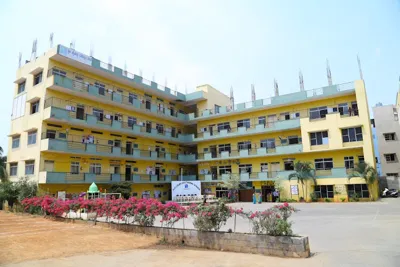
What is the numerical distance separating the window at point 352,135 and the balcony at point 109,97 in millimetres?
18521

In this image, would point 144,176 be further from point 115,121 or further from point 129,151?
point 115,121

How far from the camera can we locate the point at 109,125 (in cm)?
2812

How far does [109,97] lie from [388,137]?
37216mm

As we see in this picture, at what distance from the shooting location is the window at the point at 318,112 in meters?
29.6

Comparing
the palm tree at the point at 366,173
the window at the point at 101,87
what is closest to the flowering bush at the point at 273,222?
the palm tree at the point at 366,173

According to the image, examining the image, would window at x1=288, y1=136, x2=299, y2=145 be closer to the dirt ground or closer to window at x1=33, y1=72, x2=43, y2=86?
the dirt ground

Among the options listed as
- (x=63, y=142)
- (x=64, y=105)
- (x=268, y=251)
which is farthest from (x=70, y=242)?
(x=64, y=105)

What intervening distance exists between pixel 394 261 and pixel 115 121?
25.7 meters

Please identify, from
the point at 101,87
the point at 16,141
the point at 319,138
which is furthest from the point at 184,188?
the point at 16,141

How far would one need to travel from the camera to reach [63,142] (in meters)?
23.7

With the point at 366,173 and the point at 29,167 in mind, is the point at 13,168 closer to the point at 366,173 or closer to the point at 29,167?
the point at 29,167

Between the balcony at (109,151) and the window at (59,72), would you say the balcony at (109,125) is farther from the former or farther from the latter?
the window at (59,72)

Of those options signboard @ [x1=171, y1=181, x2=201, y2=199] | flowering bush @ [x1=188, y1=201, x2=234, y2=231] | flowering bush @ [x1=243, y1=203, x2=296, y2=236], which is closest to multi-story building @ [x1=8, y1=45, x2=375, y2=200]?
signboard @ [x1=171, y1=181, x2=201, y2=199]

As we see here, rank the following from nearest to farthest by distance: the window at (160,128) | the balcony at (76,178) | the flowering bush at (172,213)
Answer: the flowering bush at (172,213)
the balcony at (76,178)
the window at (160,128)
